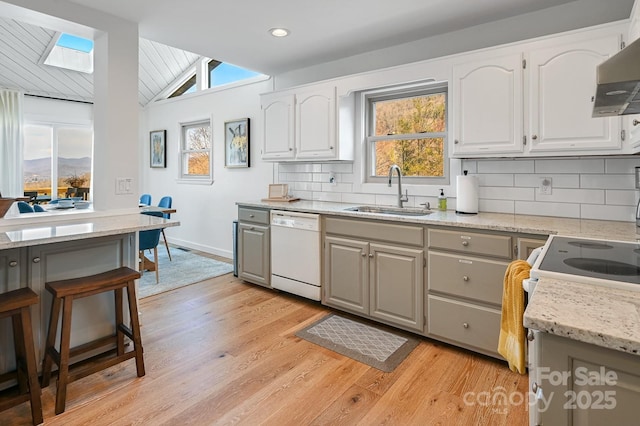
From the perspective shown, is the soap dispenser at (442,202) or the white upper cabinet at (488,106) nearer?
the white upper cabinet at (488,106)

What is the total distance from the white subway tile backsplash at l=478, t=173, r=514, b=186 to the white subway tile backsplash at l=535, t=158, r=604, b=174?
20 cm

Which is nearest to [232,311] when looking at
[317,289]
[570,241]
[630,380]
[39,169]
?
[317,289]

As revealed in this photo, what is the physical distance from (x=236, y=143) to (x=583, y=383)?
15.2 feet

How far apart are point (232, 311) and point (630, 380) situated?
2.89 meters

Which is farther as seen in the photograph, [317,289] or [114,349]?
[317,289]

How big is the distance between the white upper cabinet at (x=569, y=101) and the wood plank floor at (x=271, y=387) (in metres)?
1.50

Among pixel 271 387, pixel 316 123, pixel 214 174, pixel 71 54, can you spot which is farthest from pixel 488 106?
pixel 71 54

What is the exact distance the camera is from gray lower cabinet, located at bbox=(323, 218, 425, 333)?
267 cm

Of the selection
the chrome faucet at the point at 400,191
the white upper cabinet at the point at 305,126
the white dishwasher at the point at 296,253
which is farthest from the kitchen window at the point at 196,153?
the chrome faucet at the point at 400,191

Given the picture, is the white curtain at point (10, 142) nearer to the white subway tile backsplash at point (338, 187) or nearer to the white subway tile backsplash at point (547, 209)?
the white subway tile backsplash at point (338, 187)

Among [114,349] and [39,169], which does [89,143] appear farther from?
[114,349]

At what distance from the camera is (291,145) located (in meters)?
3.81

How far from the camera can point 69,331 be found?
1.89 metres

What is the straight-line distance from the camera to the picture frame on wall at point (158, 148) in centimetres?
612
